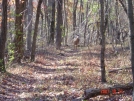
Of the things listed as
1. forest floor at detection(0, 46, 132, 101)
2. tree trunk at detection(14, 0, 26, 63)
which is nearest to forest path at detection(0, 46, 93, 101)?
forest floor at detection(0, 46, 132, 101)

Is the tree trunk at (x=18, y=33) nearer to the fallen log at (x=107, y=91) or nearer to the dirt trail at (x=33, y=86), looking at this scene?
the dirt trail at (x=33, y=86)

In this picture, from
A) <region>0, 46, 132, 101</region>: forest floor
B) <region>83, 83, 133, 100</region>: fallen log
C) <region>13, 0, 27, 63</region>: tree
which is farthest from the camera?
<region>13, 0, 27, 63</region>: tree

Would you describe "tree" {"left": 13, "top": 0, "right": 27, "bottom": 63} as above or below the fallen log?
above

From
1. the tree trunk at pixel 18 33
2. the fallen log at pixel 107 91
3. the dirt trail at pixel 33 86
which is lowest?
the dirt trail at pixel 33 86

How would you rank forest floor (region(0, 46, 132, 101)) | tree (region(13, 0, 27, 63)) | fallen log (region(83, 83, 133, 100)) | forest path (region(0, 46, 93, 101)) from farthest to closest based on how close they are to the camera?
tree (region(13, 0, 27, 63)) → forest path (region(0, 46, 93, 101)) → forest floor (region(0, 46, 132, 101)) → fallen log (region(83, 83, 133, 100))

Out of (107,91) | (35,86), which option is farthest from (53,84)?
(107,91)

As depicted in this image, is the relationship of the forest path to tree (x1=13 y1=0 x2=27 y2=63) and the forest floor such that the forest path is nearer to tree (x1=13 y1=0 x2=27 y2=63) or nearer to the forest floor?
the forest floor

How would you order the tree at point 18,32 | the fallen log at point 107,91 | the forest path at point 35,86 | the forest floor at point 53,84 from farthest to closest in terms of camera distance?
1. the tree at point 18,32
2. the forest path at point 35,86
3. the forest floor at point 53,84
4. the fallen log at point 107,91

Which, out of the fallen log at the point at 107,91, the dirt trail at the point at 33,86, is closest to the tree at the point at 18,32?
the dirt trail at the point at 33,86

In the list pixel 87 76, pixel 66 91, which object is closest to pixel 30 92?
pixel 66 91

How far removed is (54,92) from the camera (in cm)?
1004

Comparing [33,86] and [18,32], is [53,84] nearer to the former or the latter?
[33,86]

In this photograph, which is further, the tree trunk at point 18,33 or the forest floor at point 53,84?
the tree trunk at point 18,33

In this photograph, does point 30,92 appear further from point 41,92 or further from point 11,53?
point 11,53
